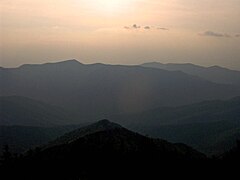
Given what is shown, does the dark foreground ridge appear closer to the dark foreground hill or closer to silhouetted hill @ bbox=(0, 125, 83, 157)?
the dark foreground hill

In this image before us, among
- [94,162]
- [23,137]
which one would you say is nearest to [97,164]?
[94,162]

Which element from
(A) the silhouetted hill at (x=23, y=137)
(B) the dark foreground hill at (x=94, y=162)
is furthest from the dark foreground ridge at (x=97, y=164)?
(A) the silhouetted hill at (x=23, y=137)

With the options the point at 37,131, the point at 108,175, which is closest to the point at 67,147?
the point at 108,175

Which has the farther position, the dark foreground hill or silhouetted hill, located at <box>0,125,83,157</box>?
silhouetted hill, located at <box>0,125,83,157</box>

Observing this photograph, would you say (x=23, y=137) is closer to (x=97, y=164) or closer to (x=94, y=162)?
(x=94, y=162)

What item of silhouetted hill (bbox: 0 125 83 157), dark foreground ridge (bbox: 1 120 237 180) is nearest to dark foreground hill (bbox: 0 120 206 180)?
dark foreground ridge (bbox: 1 120 237 180)

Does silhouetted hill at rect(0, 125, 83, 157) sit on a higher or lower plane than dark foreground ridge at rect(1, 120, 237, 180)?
lower

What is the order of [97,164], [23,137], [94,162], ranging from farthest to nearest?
[23,137] < [94,162] < [97,164]

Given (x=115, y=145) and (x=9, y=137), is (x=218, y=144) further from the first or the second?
(x=115, y=145)

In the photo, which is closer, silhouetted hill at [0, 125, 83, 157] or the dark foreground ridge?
the dark foreground ridge

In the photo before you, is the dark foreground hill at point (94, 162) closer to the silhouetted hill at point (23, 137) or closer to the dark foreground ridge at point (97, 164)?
the dark foreground ridge at point (97, 164)

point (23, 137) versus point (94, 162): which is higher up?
point (94, 162)
